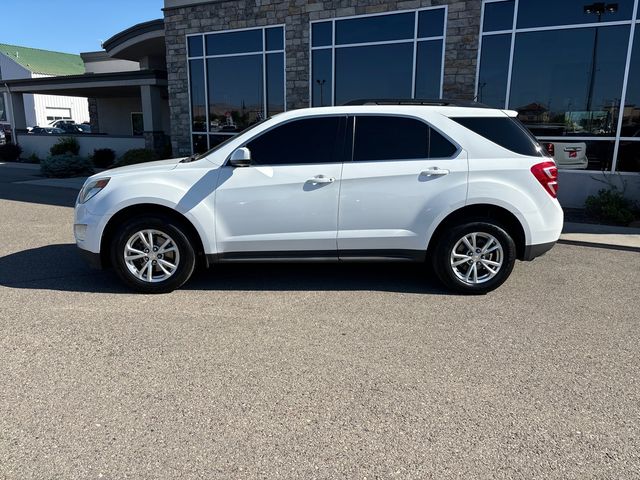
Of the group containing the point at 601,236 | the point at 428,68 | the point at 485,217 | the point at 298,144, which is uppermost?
the point at 428,68

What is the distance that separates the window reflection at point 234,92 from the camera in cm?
1425

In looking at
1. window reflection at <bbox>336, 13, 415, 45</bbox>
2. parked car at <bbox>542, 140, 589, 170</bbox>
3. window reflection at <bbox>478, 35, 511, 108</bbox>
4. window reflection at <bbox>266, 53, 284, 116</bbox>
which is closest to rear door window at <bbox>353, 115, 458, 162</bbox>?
parked car at <bbox>542, 140, 589, 170</bbox>

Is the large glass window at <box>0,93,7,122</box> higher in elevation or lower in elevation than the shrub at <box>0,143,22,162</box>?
higher

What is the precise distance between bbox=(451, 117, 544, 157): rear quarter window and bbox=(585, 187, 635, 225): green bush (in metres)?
4.91

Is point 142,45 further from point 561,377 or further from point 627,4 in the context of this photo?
point 561,377

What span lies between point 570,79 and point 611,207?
3.01 metres

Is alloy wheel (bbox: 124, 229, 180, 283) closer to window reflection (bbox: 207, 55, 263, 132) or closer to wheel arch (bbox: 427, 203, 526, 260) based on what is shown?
wheel arch (bbox: 427, 203, 526, 260)

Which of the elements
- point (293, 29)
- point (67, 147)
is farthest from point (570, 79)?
point (67, 147)

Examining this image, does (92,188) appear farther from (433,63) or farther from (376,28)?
(376,28)

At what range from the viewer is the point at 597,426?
115 inches

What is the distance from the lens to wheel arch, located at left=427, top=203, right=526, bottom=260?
5127mm

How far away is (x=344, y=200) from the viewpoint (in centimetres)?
502

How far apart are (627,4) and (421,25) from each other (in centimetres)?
409

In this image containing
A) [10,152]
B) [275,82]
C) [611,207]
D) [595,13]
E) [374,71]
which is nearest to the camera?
[611,207]
